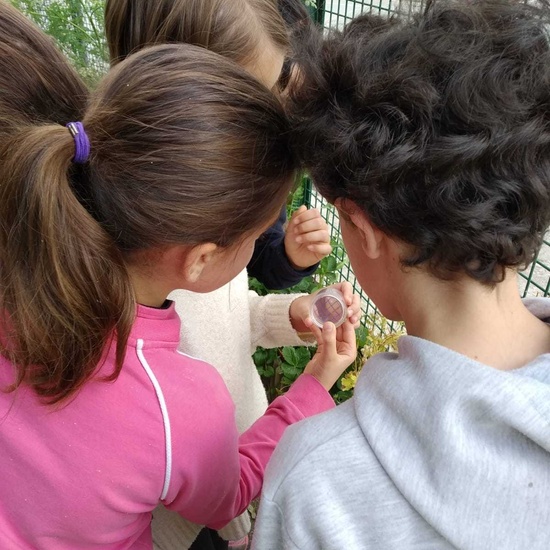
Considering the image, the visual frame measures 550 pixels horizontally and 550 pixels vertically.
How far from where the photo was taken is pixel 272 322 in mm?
1552

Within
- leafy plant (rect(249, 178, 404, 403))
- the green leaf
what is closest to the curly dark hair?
leafy plant (rect(249, 178, 404, 403))

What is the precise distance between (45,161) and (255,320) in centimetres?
89

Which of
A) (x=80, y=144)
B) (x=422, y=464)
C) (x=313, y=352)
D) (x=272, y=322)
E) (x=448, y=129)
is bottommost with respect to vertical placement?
(x=313, y=352)

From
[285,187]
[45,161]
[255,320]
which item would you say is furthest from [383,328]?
[45,161]

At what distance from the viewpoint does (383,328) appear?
83.7 inches

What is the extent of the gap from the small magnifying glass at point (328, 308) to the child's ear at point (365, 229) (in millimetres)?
507

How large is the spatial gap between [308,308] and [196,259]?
0.61 metres

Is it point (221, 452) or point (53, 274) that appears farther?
point (221, 452)

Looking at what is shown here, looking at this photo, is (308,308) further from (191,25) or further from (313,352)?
(313,352)

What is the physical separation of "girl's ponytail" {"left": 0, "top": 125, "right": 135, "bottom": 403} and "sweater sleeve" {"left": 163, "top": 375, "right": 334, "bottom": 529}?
0.57 ft

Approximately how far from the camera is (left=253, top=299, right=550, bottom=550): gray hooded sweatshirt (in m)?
0.63

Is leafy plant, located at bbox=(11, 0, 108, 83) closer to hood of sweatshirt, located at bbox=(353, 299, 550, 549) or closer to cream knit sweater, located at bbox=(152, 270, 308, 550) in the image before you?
cream knit sweater, located at bbox=(152, 270, 308, 550)

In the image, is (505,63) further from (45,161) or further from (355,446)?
(45,161)

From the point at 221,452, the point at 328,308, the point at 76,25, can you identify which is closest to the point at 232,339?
the point at 328,308
